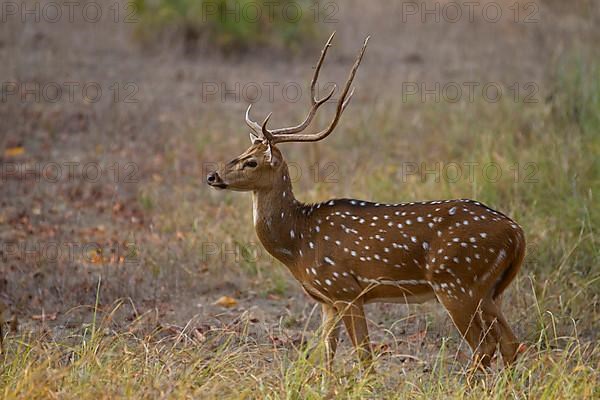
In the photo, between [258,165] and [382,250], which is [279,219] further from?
[382,250]

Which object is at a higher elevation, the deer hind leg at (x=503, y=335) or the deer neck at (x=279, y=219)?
the deer neck at (x=279, y=219)

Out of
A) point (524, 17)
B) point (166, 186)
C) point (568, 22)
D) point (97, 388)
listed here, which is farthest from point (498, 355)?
point (524, 17)

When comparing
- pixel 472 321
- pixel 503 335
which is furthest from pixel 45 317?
pixel 503 335

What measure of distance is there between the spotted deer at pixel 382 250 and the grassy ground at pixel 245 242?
0.27 meters

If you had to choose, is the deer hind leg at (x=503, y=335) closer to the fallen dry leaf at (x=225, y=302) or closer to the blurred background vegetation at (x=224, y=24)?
the fallen dry leaf at (x=225, y=302)

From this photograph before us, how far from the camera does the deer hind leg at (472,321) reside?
6492 millimetres

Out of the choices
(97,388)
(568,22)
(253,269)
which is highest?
(568,22)

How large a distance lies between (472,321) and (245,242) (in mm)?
2997

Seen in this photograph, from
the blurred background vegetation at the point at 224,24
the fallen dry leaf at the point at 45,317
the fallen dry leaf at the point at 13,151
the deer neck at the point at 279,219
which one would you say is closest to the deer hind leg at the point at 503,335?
the deer neck at the point at 279,219

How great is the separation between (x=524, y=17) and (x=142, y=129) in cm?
870

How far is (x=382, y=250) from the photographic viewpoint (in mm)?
6707

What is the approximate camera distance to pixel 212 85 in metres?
14.7

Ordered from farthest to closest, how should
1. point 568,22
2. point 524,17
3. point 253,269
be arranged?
point 524,17, point 568,22, point 253,269

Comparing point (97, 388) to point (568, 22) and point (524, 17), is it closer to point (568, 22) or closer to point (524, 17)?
point (568, 22)
